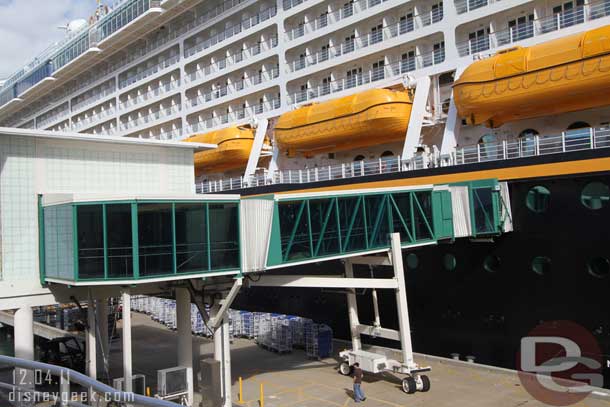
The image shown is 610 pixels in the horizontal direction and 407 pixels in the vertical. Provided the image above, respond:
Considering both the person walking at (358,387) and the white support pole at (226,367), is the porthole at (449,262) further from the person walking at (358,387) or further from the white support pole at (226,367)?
the white support pole at (226,367)

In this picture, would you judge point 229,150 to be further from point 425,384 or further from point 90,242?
point 425,384

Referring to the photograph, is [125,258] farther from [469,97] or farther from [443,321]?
[469,97]

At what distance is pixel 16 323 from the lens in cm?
1374

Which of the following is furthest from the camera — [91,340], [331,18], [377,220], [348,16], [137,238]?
[331,18]

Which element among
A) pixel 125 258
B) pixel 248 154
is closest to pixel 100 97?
pixel 248 154

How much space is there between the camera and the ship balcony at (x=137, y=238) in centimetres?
1246

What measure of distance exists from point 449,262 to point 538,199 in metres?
3.37

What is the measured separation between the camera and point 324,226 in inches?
593

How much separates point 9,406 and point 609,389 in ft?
45.8

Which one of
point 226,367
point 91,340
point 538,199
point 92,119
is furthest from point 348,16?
point 92,119

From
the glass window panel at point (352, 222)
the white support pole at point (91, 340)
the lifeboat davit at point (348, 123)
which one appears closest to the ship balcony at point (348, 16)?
the lifeboat davit at point (348, 123)

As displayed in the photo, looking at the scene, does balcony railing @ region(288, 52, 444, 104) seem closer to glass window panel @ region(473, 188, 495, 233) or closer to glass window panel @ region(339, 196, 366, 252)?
glass window panel @ region(473, 188, 495, 233)

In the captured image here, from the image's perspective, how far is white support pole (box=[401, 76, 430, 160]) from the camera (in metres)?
21.1

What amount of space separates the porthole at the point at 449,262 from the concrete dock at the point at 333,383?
9.50ft
